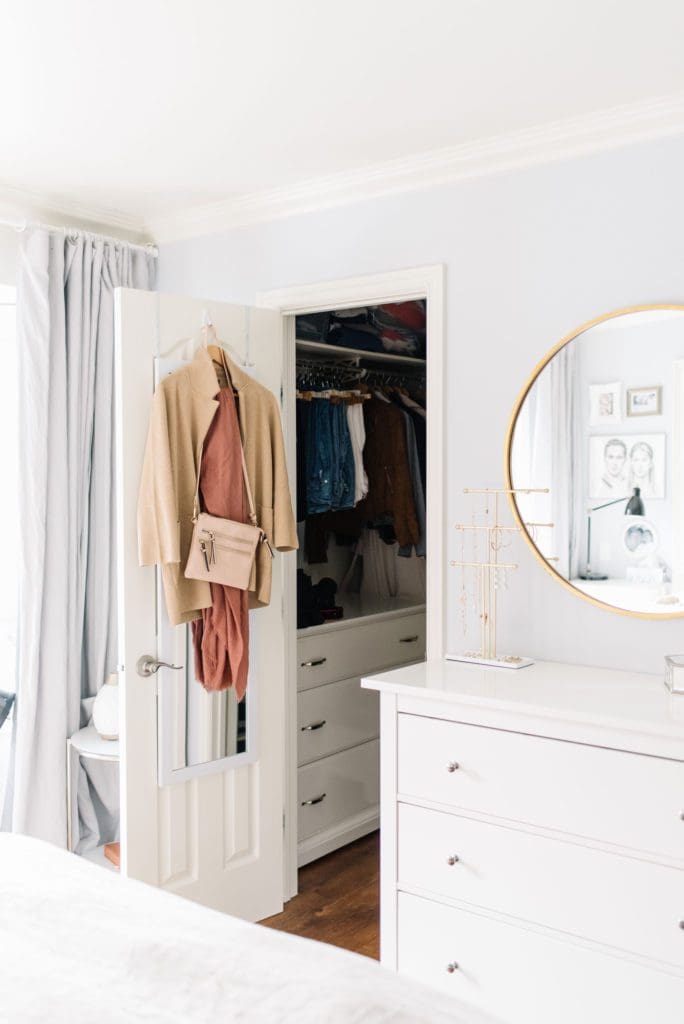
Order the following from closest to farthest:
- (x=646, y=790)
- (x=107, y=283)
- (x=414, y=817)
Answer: (x=646, y=790)
(x=414, y=817)
(x=107, y=283)

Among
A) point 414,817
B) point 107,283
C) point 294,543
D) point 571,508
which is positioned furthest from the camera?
point 107,283

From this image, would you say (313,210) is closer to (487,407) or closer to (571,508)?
(487,407)

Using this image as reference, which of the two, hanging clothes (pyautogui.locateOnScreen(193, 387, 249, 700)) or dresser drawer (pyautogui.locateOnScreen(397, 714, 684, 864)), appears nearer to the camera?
dresser drawer (pyautogui.locateOnScreen(397, 714, 684, 864))

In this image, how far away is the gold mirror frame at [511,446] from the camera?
8.42ft

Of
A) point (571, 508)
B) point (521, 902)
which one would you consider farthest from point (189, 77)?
point (521, 902)

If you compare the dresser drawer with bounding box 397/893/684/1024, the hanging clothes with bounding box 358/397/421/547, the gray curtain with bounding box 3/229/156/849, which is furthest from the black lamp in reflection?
the gray curtain with bounding box 3/229/156/849

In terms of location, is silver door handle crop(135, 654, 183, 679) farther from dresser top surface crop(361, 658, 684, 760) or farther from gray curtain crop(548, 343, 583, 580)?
gray curtain crop(548, 343, 583, 580)

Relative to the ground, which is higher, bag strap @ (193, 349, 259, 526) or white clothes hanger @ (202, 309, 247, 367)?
white clothes hanger @ (202, 309, 247, 367)

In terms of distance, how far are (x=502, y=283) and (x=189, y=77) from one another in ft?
3.54

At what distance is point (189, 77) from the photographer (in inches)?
94.6

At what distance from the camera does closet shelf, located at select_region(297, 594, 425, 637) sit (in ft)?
12.6

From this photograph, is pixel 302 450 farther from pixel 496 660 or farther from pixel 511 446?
pixel 496 660

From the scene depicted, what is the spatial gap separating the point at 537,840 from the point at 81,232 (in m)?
2.62

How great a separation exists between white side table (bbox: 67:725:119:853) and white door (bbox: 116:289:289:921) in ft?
1.16
